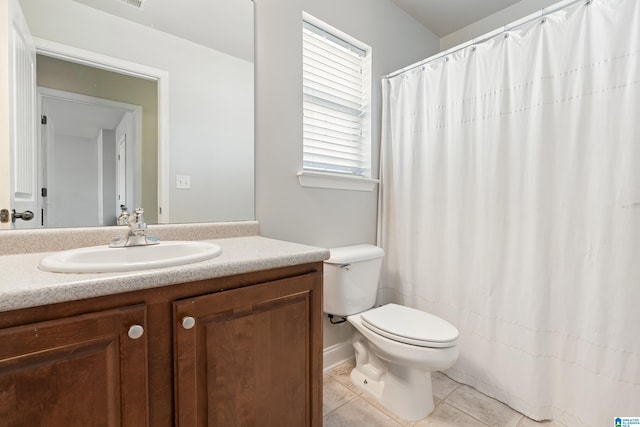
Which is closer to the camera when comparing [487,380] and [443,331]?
[443,331]

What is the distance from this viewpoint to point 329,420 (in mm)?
1434

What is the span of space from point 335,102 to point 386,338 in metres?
1.42

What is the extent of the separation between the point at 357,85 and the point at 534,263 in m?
1.50

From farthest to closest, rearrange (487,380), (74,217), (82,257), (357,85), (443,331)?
(357,85) → (487,380) → (443,331) → (74,217) → (82,257)

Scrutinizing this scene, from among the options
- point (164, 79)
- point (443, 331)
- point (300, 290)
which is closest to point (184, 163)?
point (164, 79)

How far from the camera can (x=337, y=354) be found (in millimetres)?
1877

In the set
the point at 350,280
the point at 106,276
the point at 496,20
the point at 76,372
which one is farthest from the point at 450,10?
the point at 76,372

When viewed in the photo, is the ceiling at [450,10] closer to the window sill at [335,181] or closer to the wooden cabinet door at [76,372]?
the window sill at [335,181]

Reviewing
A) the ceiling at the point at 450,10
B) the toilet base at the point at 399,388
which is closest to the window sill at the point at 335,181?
the toilet base at the point at 399,388

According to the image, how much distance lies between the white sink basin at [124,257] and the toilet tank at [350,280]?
758mm

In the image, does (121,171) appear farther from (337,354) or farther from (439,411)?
(439,411)

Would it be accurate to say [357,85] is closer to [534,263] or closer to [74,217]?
[534,263]

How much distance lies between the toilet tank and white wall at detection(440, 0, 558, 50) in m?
1.95

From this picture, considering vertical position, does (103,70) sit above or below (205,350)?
above
